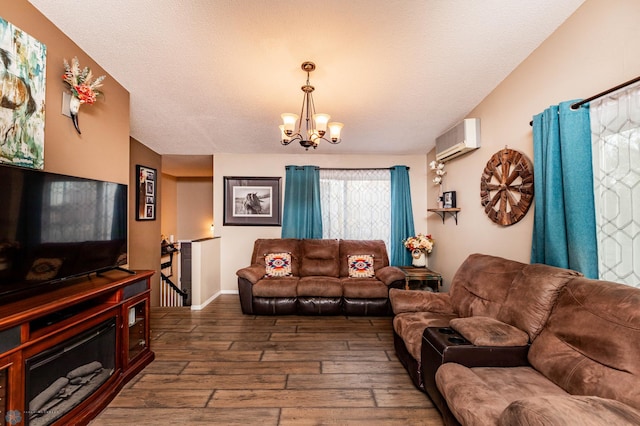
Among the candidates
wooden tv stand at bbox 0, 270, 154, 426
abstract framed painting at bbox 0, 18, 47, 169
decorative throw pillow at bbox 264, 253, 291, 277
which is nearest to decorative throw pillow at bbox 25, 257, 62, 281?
wooden tv stand at bbox 0, 270, 154, 426

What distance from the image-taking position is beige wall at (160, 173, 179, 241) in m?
6.57

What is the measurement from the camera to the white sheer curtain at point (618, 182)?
1.51 meters

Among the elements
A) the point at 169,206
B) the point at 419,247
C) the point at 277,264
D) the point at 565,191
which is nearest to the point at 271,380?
the point at 277,264

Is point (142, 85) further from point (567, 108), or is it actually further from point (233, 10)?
point (567, 108)

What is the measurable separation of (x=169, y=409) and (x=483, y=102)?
383 cm

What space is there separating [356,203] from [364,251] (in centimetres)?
91

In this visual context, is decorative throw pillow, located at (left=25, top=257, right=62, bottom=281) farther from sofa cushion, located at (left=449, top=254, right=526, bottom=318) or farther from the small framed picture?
the small framed picture

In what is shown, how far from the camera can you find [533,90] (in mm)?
2227

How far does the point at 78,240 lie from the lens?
1867 mm

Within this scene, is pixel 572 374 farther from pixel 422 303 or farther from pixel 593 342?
pixel 422 303

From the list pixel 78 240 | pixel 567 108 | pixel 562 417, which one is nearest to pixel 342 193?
pixel 567 108

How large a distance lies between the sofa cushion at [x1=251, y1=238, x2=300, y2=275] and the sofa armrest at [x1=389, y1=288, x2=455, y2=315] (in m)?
2.07

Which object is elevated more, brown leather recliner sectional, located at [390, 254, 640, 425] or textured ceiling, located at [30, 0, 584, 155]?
textured ceiling, located at [30, 0, 584, 155]

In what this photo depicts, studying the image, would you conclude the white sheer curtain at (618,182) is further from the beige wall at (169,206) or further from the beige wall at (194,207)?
the beige wall at (169,206)
